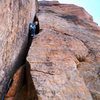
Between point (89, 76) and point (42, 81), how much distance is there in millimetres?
2501

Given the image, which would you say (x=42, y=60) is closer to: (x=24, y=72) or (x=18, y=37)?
(x=24, y=72)

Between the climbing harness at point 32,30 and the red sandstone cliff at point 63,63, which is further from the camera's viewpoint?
the climbing harness at point 32,30

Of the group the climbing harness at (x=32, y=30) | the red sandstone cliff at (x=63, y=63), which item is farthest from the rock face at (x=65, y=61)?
the climbing harness at (x=32, y=30)

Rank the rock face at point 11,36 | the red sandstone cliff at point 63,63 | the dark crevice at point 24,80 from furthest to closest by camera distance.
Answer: the rock face at point 11,36 → the dark crevice at point 24,80 → the red sandstone cliff at point 63,63

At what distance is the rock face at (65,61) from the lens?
8.84 m

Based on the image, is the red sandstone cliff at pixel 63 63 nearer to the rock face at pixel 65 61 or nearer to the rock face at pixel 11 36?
the rock face at pixel 65 61

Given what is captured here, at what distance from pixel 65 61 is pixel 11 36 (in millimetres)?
2589

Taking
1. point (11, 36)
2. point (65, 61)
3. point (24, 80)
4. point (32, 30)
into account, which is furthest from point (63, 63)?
point (32, 30)

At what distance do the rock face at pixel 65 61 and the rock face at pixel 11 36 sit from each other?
2.97ft

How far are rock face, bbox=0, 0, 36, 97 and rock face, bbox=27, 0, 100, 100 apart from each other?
35.7 inches

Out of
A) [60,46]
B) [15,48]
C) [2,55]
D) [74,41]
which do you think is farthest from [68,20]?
[2,55]

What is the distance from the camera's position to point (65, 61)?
33.9 ft

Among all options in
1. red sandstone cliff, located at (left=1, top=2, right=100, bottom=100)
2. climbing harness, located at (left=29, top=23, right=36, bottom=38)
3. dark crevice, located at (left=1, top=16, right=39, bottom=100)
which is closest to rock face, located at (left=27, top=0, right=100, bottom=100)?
red sandstone cliff, located at (left=1, top=2, right=100, bottom=100)

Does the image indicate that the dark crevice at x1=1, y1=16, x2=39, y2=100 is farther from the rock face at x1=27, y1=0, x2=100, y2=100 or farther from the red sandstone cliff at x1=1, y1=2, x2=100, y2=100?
the rock face at x1=27, y1=0, x2=100, y2=100
